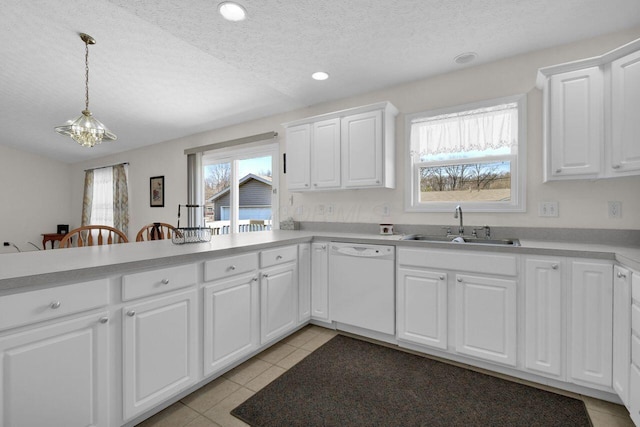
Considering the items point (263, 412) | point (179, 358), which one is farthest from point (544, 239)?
point (179, 358)

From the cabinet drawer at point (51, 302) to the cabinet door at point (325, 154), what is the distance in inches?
82.8

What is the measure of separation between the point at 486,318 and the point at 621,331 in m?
0.65

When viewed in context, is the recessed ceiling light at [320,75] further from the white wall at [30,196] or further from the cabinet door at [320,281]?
the white wall at [30,196]

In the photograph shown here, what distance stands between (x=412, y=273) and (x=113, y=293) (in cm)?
190

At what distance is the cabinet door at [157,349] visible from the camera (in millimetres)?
1443

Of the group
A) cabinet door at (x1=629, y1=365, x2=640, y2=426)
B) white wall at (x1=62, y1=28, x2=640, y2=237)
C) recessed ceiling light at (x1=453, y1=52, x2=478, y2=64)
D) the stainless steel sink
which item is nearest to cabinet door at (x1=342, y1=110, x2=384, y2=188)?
white wall at (x1=62, y1=28, x2=640, y2=237)

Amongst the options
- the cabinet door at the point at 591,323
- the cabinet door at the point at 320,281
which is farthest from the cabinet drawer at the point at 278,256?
the cabinet door at the point at 591,323

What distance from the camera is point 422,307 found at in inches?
88.0

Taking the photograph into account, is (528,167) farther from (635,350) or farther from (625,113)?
(635,350)

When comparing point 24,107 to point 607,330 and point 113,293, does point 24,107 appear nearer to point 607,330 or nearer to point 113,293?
point 113,293

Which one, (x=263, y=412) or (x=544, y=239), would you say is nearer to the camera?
(x=263, y=412)

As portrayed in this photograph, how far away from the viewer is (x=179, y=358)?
167 centimetres

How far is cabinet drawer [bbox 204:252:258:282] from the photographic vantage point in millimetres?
1835

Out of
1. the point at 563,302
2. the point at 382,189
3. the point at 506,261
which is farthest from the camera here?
the point at 382,189
